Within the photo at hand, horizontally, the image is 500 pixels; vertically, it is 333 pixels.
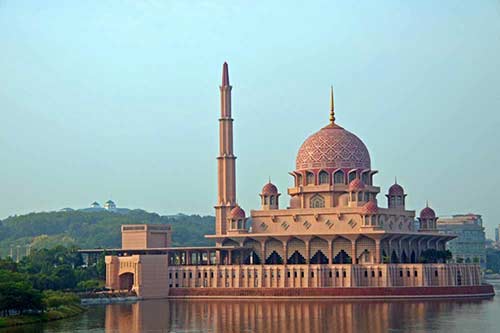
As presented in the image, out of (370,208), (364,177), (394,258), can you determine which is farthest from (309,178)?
(394,258)

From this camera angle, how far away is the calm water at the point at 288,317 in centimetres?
5794

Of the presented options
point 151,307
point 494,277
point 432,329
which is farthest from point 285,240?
point 494,277

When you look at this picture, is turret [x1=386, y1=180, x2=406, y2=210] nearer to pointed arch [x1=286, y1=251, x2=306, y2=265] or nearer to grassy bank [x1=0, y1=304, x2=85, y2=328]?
pointed arch [x1=286, y1=251, x2=306, y2=265]

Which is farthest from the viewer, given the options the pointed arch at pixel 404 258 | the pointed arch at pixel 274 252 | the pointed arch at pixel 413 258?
the pointed arch at pixel 413 258

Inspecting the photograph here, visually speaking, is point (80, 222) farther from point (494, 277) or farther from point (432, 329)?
point (432, 329)

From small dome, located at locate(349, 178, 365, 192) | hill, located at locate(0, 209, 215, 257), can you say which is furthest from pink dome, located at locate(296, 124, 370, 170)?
hill, located at locate(0, 209, 215, 257)

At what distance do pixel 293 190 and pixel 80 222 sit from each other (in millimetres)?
79638

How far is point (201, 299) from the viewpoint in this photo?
291ft

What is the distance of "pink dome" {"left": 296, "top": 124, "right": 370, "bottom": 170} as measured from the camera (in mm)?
94188

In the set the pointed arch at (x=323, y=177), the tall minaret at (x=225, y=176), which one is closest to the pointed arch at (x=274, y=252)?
the tall minaret at (x=225, y=176)

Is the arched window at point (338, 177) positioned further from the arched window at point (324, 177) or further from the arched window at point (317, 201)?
the arched window at point (317, 201)

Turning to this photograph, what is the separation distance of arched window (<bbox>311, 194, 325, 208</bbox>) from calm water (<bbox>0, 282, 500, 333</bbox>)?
552 inches

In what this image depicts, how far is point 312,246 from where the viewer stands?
9081cm

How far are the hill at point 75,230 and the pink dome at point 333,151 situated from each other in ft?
199
